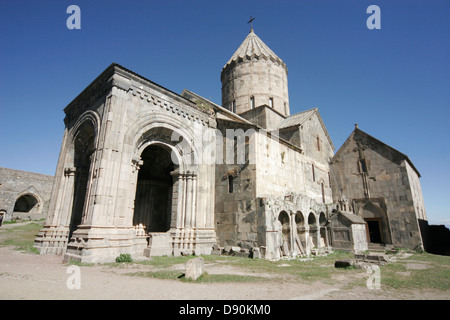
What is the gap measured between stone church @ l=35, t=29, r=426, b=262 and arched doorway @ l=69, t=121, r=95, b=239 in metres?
0.05

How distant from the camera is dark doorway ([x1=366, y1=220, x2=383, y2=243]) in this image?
665 inches

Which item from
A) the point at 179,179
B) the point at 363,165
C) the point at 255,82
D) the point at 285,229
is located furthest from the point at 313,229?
the point at 255,82

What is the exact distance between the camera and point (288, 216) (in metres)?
11.8

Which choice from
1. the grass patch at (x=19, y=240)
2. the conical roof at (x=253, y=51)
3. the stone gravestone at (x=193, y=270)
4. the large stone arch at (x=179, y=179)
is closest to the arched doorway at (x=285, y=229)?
the large stone arch at (x=179, y=179)

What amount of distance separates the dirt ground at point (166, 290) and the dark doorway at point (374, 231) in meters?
14.0

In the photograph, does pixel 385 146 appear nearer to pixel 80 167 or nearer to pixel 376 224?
pixel 376 224

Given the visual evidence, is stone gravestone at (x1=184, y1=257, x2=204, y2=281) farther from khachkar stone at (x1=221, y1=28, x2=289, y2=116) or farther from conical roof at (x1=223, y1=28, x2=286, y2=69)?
conical roof at (x1=223, y1=28, x2=286, y2=69)

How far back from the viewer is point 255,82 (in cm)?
1958

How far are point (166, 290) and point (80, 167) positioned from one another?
9735 millimetres

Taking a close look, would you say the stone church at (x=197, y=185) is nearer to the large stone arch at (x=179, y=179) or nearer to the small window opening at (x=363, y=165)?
the large stone arch at (x=179, y=179)

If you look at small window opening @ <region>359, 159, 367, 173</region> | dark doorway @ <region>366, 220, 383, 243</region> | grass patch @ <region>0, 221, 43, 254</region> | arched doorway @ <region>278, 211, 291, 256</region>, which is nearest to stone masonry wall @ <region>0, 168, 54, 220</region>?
grass patch @ <region>0, 221, 43, 254</region>

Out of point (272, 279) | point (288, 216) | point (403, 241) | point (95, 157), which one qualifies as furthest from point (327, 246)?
A: point (95, 157)
